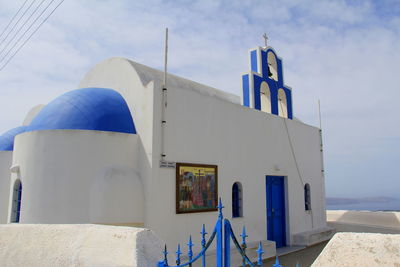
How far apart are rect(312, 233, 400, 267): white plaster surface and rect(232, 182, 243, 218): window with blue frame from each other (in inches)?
277

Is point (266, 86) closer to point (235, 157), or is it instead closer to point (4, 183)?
point (235, 157)

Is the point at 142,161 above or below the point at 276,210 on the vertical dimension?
above

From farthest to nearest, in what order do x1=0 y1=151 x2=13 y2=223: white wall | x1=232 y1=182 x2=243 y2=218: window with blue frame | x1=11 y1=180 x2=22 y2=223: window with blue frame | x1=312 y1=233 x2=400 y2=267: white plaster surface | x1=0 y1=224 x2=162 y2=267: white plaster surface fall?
x1=0 y1=151 x2=13 y2=223: white wall → x1=232 y1=182 x2=243 y2=218: window with blue frame → x1=11 y1=180 x2=22 y2=223: window with blue frame → x1=0 y1=224 x2=162 y2=267: white plaster surface → x1=312 y1=233 x2=400 y2=267: white plaster surface

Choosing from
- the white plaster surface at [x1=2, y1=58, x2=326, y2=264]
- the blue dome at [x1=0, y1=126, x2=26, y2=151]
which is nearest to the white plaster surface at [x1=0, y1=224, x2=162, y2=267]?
the white plaster surface at [x1=2, y1=58, x2=326, y2=264]

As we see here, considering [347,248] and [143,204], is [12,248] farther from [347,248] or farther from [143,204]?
[347,248]

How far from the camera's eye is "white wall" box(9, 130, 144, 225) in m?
7.20

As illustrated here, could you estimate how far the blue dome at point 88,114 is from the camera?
7.78 metres

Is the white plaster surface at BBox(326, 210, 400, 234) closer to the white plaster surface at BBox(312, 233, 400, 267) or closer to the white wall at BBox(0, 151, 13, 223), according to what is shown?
the white wall at BBox(0, 151, 13, 223)

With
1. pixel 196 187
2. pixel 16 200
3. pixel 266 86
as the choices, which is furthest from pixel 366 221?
pixel 16 200

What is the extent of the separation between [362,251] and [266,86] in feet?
30.9

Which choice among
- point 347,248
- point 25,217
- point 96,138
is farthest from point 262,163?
point 347,248

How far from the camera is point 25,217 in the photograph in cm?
747

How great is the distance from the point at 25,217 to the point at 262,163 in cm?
626

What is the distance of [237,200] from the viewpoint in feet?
31.3
